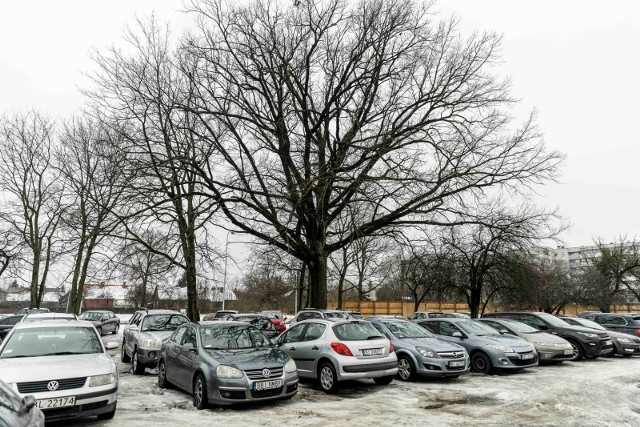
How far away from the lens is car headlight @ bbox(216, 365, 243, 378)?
774cm

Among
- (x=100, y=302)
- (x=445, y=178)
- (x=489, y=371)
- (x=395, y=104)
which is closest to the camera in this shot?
(x=489, y=371)

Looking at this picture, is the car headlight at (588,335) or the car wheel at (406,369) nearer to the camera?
the car wheel at (406,369)

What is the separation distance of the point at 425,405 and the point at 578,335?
403 inches

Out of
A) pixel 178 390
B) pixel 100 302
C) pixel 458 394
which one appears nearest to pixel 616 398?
pixel 458 394

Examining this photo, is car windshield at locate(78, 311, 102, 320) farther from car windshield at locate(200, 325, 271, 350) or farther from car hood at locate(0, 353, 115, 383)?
car hood at locate(0, 353, 115, 383)

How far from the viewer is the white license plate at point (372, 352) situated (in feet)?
31.2

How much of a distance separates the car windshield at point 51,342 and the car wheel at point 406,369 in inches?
272

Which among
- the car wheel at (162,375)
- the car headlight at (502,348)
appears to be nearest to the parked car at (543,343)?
the car headlight at (502,348)

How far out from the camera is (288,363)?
842 cm

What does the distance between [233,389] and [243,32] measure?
47.0 feet

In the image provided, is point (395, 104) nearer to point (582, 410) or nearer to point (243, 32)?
point (243, 32)

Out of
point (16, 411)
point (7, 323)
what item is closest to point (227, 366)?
point (16, 411)

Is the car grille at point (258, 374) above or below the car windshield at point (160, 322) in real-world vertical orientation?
below

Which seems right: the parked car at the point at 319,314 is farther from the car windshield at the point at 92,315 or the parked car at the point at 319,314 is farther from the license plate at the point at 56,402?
the car windshield at the point at 92,315
